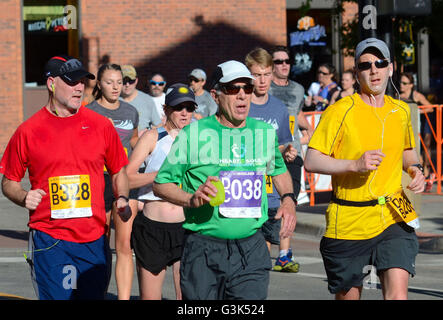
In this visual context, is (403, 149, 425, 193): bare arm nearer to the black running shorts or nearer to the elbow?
the elbow

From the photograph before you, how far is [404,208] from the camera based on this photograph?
625 centimetres

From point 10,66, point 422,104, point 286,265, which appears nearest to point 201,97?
point 422,104

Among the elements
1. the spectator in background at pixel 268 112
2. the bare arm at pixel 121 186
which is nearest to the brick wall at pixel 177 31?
the spectator in background at pixel 268 112

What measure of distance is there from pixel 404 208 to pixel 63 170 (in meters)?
2.05

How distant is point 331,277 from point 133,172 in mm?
1766

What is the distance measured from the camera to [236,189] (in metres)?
5.73

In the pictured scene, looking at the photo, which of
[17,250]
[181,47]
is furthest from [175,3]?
[17,250]

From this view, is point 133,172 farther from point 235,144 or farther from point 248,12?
point 248,12

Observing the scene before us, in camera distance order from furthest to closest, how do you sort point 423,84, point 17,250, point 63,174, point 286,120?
1. point 423,84
2. point 17,250
3. point 286,120
4. point 63,174

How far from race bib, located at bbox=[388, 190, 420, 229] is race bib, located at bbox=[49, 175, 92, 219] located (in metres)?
1.82

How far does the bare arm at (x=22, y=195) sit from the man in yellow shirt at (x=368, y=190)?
5.42 feet

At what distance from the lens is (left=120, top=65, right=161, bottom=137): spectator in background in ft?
38.2
